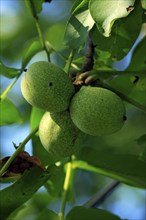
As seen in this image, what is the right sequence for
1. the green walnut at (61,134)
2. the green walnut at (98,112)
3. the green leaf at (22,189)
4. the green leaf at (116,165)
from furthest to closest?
the green leaf at (116,165), the green leaf at (22,189), the green walnut at (61,134), the green walnut at (98,112)

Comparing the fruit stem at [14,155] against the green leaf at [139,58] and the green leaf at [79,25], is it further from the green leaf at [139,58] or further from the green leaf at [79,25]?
the green leaf at [139,58]

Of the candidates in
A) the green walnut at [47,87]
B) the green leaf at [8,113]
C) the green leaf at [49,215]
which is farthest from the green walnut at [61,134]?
the green leaf at [8,113]

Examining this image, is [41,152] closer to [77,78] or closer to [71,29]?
[77,78]

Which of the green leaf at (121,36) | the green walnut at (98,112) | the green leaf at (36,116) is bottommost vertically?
the green leaf at (36,116)

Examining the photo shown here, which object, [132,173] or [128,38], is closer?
[128,38]

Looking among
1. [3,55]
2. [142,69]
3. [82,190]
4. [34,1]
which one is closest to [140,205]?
[82,190]

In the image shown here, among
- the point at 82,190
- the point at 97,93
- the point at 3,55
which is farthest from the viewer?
the point at 82,190

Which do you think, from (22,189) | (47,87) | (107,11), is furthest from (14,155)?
→ (107,11)

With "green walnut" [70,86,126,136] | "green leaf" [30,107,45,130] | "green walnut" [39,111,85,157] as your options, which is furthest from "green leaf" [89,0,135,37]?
"green leaf" [30,107,45,130]
